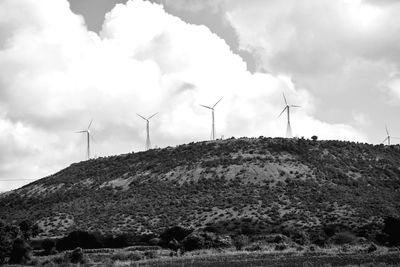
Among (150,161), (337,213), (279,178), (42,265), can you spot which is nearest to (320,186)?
(279,178)

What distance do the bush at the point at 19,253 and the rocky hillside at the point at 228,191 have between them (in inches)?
1469

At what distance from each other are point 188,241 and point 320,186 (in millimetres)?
45334

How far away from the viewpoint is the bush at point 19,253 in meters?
63.6

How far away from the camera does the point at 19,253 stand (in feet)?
211

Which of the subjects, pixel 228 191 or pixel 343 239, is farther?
pixel 228 191

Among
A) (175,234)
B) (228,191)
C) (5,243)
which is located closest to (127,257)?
(5,243)

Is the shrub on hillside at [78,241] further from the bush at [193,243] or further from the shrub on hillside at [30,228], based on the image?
the bush at [193,243]

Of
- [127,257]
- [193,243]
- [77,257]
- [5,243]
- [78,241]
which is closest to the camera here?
[77,257]

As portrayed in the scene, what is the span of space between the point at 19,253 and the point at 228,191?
188 feet

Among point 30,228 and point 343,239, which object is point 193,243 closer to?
point 343,239

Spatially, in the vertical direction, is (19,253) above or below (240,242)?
below

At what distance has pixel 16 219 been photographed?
12212 centimetres

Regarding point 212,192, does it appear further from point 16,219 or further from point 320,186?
point 16,219

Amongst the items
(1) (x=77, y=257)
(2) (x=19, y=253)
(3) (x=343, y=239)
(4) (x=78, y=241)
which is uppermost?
(4) (x=78, y=241)
